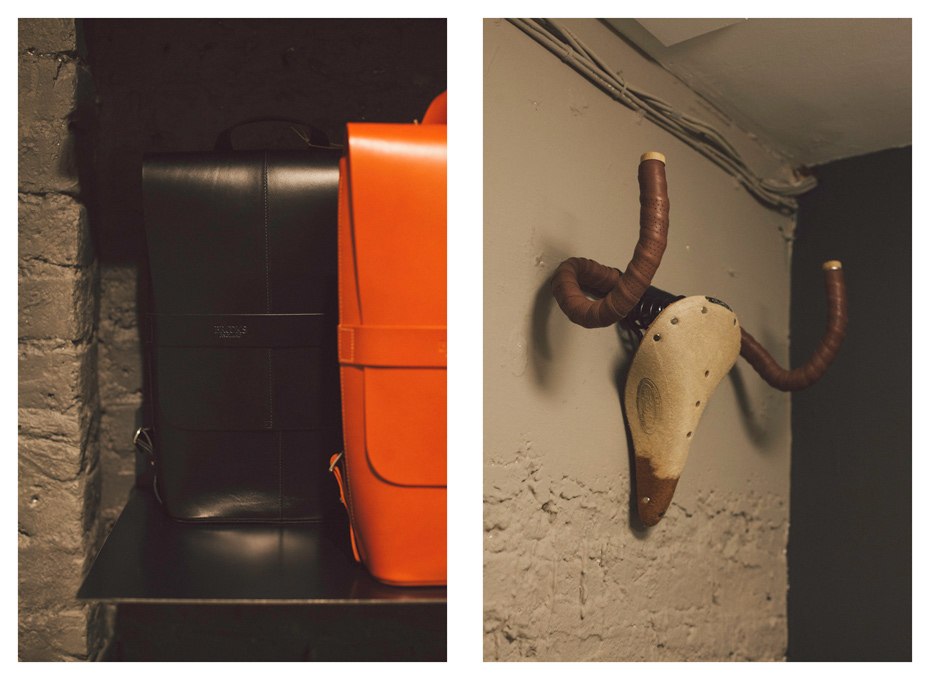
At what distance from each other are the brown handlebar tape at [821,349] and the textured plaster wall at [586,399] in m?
0.11

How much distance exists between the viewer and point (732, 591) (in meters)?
1.02

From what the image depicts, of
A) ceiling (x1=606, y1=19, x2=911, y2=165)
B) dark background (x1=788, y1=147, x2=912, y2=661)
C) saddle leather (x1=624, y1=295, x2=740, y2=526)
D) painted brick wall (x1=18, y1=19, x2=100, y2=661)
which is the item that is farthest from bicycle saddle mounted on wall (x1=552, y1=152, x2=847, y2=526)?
painted brick wall (x1=18, y1=19, x2=100, y2=661)

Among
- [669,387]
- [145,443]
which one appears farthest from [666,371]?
[145,443]

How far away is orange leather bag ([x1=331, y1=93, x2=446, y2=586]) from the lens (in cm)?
49

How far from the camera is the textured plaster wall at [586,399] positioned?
0.63 metres

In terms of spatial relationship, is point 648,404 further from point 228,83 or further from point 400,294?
point 228,83

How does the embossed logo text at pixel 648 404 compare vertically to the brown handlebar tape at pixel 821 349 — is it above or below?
below

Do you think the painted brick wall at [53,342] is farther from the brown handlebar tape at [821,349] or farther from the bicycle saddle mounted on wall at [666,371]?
the brown handlebar tape at [821,349]

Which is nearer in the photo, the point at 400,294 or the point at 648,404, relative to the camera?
the point at 400,294

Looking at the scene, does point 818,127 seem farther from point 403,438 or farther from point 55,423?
point 55,423

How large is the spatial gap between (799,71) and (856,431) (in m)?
0.78

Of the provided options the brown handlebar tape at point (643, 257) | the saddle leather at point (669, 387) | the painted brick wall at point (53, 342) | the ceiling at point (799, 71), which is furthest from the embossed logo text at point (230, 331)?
the ceiling at point (799, 71)

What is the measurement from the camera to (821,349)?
2.93 feet
